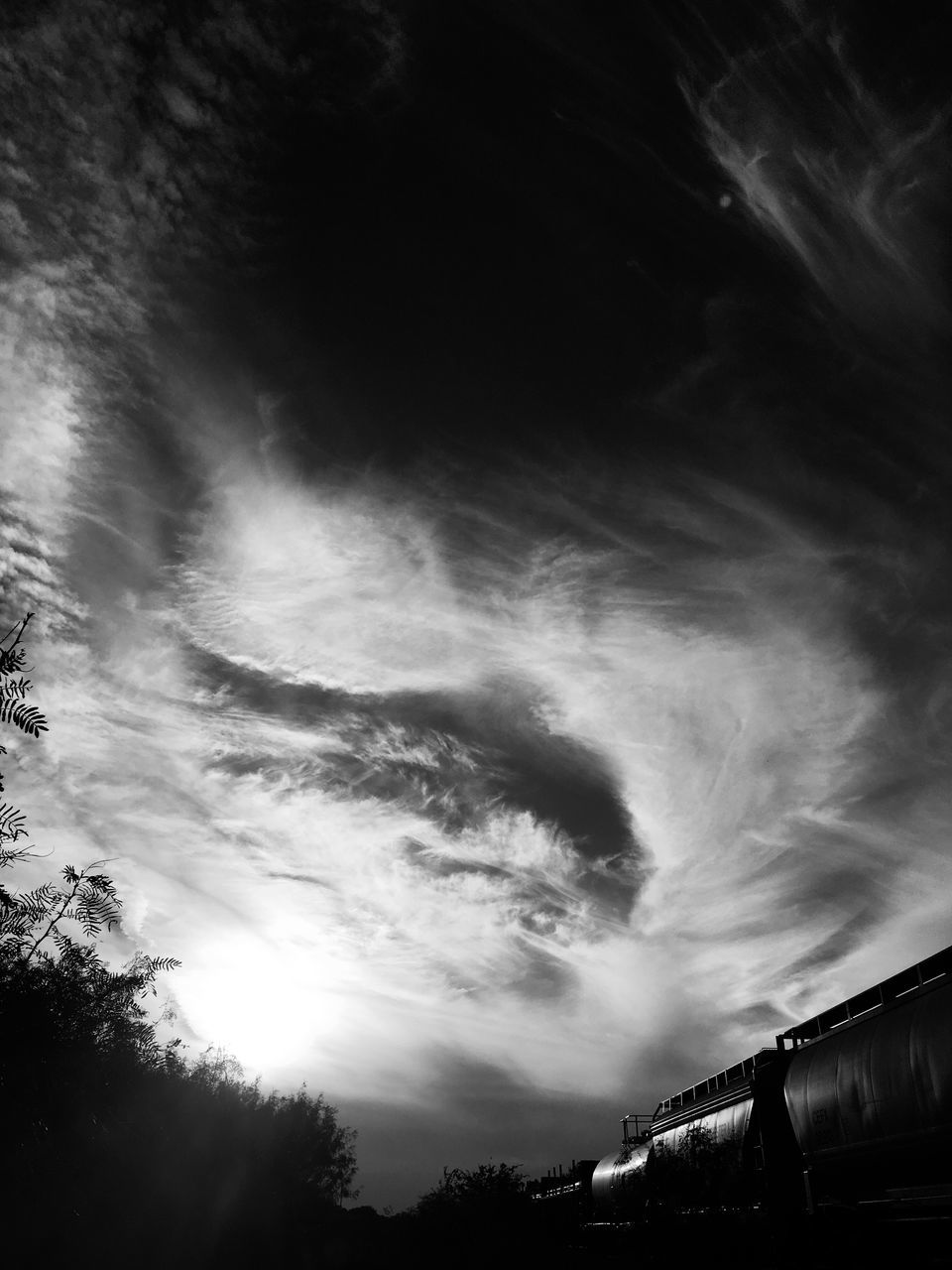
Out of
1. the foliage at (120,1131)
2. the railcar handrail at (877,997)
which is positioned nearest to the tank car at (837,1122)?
the railcar handrail at (877,997)

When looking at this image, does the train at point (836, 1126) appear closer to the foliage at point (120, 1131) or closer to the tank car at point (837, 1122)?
the tank car at point (837, 1122)

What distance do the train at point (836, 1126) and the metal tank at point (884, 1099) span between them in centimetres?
2

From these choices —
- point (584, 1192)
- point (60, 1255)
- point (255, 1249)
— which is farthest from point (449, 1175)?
point (60, 1255)

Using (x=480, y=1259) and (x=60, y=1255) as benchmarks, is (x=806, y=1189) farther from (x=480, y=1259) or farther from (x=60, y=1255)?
(x=60, y=1255)

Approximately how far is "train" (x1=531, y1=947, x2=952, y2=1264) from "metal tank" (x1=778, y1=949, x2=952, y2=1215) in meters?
0.02

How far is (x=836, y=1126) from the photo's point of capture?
1516 cm

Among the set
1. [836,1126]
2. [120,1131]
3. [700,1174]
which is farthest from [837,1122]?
[120,1131]

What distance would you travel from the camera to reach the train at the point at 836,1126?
489 inches

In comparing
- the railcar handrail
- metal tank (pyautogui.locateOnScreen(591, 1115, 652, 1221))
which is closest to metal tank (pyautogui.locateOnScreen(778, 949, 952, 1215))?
the railcar handrail

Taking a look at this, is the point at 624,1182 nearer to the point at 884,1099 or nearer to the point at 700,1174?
the point at 700,1174

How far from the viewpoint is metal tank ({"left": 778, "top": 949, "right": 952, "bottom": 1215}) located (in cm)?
1216

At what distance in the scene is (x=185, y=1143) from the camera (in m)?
34.0

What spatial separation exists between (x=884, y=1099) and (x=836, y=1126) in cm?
229

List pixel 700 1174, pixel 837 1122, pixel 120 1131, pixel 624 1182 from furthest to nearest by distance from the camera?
pixel 624 1182, pixel 700 1174, pixel 837 1122, pixel 120 1131
